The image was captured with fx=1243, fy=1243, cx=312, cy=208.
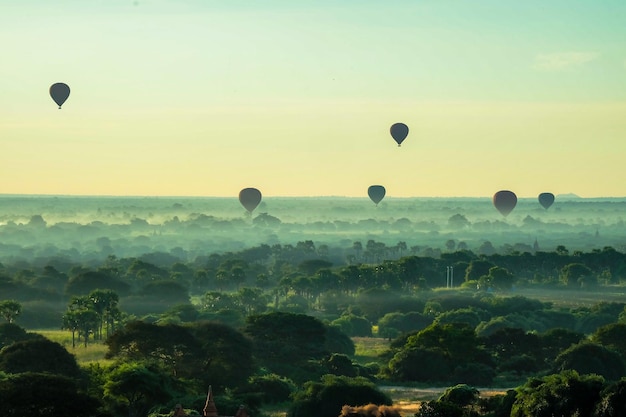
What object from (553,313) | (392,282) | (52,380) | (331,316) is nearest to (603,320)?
(553,313)

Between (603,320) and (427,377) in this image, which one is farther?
(603,320)

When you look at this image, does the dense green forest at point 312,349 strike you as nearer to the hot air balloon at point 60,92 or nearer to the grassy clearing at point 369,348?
the grassy clearing at point 369,348

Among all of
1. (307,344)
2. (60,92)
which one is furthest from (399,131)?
(307,344)

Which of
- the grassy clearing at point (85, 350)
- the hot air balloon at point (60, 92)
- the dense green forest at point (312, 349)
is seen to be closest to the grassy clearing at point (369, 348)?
the dense green forest at point (312, 349)

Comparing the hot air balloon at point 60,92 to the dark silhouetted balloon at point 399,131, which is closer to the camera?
the hot air balloon at point 60,92

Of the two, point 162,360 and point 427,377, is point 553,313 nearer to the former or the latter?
point 427,377

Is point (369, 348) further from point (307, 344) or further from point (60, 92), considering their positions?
point (60, 92)
